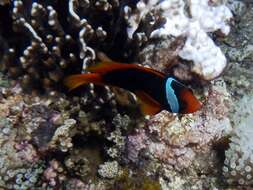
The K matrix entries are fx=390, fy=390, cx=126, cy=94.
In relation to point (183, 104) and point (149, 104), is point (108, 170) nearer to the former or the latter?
point (149, 104)

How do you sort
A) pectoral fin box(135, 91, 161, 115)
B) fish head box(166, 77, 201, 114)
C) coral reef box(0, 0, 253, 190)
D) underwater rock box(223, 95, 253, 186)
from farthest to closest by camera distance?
underwater rock box(223, 95, 253, 186), coral reef box(0, 0, 253, 190), pectoral fin box(135, 91, 161, 115), fish head box(166, 77, 201, 114)

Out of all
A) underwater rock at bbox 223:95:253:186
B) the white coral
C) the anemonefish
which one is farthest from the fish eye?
underwater rock at bbox 223:95:253:186

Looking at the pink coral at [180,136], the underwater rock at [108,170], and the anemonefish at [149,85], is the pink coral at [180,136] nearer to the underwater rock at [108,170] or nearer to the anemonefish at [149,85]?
the underwater rock at [108,170]

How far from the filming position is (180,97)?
8.49ft

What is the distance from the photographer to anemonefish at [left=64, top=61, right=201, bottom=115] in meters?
2.59

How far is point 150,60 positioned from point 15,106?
1399mm

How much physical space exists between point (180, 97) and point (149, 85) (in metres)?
0.23

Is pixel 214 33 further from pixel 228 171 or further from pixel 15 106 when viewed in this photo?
pixel 15 106

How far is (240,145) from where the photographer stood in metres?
3.88

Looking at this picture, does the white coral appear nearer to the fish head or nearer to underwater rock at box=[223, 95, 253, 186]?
underwater rock at box=[223, 95, 253, 186]

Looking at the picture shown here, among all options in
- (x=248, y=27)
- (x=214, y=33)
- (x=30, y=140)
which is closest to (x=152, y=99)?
(x=30, y=140)

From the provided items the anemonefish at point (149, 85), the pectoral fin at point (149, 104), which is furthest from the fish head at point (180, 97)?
the pectoral fin at point (149, 104)

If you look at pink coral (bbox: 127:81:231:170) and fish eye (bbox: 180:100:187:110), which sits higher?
fish eye (bbox: 180:100:187:110)

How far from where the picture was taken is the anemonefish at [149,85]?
2594 mm
